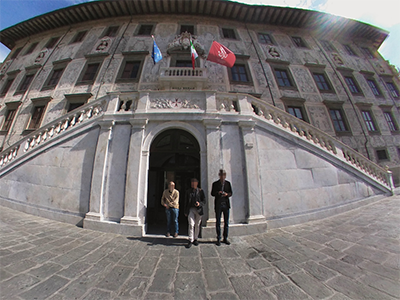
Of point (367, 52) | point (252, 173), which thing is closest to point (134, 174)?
point (252, 173)

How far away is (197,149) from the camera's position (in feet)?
17.7

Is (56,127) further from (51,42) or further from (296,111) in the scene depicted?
(51,42)

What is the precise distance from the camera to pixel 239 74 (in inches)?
434

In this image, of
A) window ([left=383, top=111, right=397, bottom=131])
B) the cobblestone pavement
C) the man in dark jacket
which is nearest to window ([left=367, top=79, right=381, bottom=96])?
window ([left=383, top=111, right=397, bottom=131])

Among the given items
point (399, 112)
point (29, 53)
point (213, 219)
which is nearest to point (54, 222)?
point (213, 219)

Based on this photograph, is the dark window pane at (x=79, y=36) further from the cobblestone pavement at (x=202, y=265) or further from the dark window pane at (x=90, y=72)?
the cobblestone pavement at (x=202, y=265)

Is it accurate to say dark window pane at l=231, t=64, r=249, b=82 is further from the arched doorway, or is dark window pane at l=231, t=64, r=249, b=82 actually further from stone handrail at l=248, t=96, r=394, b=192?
the arched doorway

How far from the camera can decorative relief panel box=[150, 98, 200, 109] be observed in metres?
5.39

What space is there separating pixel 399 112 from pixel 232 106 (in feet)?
57.3

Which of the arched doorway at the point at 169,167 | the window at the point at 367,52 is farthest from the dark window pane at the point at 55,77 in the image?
the window at the point at 367,52

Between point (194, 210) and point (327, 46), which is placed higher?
point (327, 46)

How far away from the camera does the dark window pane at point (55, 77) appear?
36.5ft

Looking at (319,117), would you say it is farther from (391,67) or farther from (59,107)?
(59,107)

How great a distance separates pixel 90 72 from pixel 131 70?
3293 millimetres
